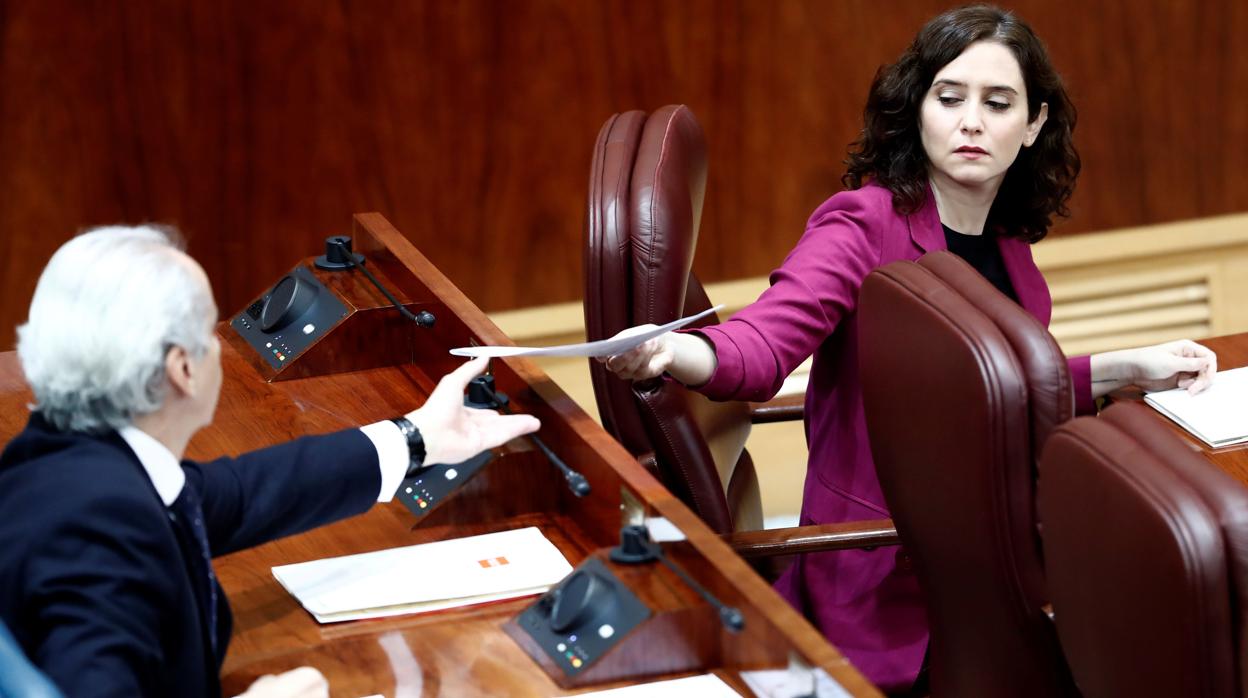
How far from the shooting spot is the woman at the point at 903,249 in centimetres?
242

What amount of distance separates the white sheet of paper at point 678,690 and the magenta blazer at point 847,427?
711 mm

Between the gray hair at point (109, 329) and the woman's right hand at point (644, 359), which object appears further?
the woman's right hand at point (644, 359)

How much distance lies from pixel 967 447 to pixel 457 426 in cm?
60

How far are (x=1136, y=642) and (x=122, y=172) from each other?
107 inches

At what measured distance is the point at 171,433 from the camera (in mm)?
1631

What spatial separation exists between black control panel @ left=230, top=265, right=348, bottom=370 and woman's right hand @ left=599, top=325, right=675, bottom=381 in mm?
515

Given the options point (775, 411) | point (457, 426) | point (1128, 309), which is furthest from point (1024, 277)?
point (1128, 309)

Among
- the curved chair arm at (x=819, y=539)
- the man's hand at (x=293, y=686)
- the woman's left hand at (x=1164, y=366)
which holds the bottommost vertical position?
the curved chair arm at (x=819, y=539)

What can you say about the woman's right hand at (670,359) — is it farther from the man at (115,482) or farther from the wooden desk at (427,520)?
the man at (115,482)

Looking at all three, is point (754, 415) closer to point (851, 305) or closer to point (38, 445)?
point (851, 305)

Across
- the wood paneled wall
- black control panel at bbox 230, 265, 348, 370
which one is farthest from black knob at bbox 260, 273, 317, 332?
the wood paneled wall

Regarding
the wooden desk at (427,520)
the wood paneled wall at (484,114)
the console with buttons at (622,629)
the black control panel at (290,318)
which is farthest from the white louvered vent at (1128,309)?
the console with buttons at (622,629)

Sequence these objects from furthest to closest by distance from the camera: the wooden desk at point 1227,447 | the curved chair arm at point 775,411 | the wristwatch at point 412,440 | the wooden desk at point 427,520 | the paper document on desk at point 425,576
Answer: the curved chair arm at point 775,411 → the wooden desk at point 1227,447 → the wristwatch at point 412,440 → the paper document on desk at point 425,576 → the wooden desk at point 427,520

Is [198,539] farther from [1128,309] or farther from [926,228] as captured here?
[1128,309]
